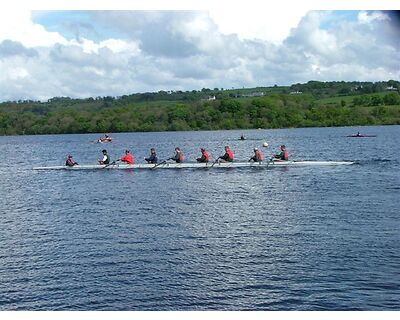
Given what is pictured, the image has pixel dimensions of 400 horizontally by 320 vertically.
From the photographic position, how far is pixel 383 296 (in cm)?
1485

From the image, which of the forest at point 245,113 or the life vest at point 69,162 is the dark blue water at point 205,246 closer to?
the life vest at point 69,162

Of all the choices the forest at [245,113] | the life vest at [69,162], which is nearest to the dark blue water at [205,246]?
the life vest at [69,162]

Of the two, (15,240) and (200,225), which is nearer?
(15,240)

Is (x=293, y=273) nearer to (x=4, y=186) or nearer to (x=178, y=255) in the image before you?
(x=178, y=255)

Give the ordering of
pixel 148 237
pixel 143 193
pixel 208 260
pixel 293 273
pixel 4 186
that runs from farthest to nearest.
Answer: pixel 4 186 → pixel 143 193 → pixel 148 237 → pixel 208 260 → pixel 293 273

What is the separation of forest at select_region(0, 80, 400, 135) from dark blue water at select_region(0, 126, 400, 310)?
101 meters

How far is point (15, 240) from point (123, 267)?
6117mm

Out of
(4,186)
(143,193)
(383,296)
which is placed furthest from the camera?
(4,186)

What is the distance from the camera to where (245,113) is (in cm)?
14075

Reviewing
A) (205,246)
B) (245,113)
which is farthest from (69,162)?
(245,113)

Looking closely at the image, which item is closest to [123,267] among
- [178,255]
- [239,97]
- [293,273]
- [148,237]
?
[178,255]


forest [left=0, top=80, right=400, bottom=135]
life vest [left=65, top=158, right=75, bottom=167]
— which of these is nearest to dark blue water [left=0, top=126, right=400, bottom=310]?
life vest [left=65, top=158, right=75, bottom=167]

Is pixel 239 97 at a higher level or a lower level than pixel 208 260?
higher

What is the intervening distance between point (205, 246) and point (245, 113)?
122132 millimetres
